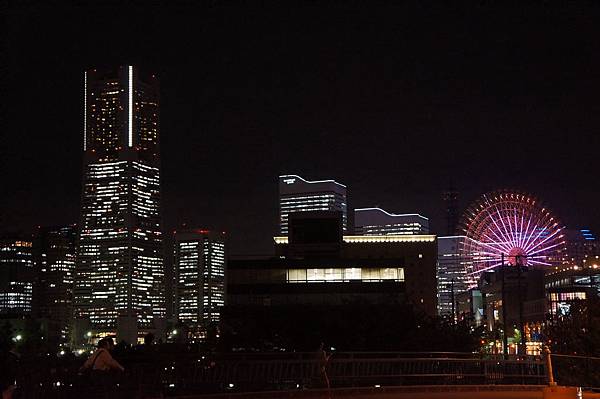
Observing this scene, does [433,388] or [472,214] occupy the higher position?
[472,214]

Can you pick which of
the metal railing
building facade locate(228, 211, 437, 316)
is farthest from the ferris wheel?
the metal railing

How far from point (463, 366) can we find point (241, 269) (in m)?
78.1

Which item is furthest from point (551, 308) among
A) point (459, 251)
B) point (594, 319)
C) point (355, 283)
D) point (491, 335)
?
point (594, 319)

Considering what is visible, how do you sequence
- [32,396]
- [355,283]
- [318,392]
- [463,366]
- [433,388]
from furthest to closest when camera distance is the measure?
[355,283], [463,366], [433,388], [318,392], [32,396]

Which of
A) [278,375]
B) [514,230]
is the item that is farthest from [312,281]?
[278,375]

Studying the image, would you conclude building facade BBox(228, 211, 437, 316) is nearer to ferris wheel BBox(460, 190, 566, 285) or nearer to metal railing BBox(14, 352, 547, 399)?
ferris wheel BBox(460, 190, 566, 285)

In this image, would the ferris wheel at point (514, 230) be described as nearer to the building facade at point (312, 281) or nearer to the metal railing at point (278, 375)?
the building facade at point (312, 281)

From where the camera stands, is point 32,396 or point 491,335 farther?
point 491,335

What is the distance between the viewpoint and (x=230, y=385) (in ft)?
102

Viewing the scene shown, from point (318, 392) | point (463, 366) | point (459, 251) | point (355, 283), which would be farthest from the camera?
point (459, 251)

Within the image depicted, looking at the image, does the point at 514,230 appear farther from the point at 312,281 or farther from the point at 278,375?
the point at 278,375

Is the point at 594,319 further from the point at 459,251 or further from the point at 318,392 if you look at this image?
the point at 459,251

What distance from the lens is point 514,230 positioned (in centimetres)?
11219

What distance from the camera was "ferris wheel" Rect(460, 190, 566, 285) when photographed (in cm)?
11075
